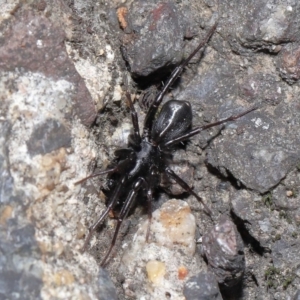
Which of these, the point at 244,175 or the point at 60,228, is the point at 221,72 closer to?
the point at 244,175

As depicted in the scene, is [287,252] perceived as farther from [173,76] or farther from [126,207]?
[173,76]

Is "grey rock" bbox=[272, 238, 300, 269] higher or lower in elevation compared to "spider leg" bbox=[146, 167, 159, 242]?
lower

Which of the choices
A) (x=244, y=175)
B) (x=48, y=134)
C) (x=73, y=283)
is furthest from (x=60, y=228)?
(x=244, y=175)

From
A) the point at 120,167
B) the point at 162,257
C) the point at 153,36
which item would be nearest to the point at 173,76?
the point at 153,36

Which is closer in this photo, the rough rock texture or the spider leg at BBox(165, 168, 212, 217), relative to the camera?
the rough rock texture

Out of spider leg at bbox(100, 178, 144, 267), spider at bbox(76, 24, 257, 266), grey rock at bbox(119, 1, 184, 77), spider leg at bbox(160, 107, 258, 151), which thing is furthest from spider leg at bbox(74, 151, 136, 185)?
grey rock at bbox(119, 1, 184, 77)

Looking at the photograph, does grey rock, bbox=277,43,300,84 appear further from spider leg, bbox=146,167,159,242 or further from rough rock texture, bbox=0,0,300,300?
spider leg, bbox=146,167,159,242

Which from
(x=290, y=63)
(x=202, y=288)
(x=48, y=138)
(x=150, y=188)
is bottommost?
(x=202, y=288)

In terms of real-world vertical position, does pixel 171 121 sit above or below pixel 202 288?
above
